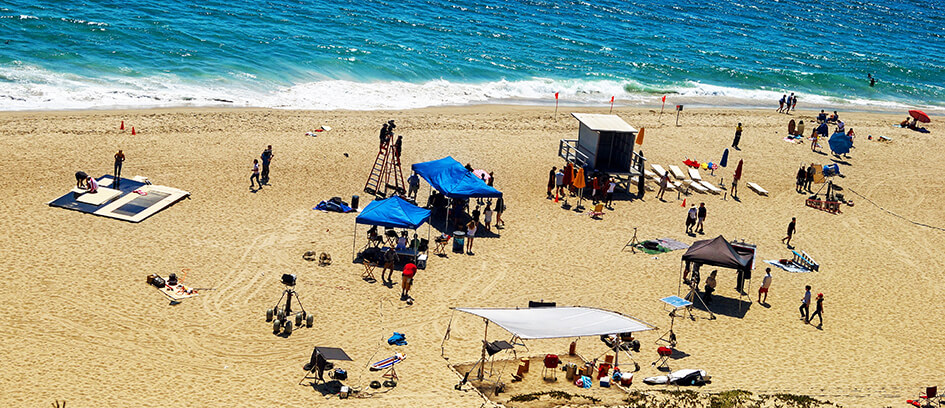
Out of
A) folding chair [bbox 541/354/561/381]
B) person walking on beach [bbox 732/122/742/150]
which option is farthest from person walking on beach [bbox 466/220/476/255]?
person walking on beach [bbox 732/122/742/150]

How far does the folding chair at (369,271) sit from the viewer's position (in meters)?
20.5

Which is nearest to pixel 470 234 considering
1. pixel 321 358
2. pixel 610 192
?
pixel 610 192

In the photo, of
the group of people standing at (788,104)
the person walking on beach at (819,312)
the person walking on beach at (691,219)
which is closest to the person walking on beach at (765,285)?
the person walking on beach at (819,312)

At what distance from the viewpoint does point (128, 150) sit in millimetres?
27469

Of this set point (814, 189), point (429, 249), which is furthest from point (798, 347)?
point (814, 189)

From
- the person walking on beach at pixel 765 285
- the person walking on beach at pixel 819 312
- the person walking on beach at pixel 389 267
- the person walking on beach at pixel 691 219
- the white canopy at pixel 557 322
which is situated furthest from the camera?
the person walking on beach at pixel 691 219

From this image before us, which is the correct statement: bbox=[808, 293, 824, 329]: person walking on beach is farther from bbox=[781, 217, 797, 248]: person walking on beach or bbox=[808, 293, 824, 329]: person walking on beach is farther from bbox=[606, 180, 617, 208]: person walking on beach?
bbox=[606, 180, 617, 208]: person walking on beach

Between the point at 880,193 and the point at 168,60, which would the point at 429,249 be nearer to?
the point at 880,193

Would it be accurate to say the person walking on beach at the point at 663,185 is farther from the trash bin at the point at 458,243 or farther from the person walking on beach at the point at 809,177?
the trash bin at the point at 458,243

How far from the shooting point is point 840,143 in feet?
109

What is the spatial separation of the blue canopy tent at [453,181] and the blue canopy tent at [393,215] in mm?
1987

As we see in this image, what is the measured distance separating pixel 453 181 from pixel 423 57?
25688mm

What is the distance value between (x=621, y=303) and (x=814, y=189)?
13558mm

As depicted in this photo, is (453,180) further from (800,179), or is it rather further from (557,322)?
(800,179)
